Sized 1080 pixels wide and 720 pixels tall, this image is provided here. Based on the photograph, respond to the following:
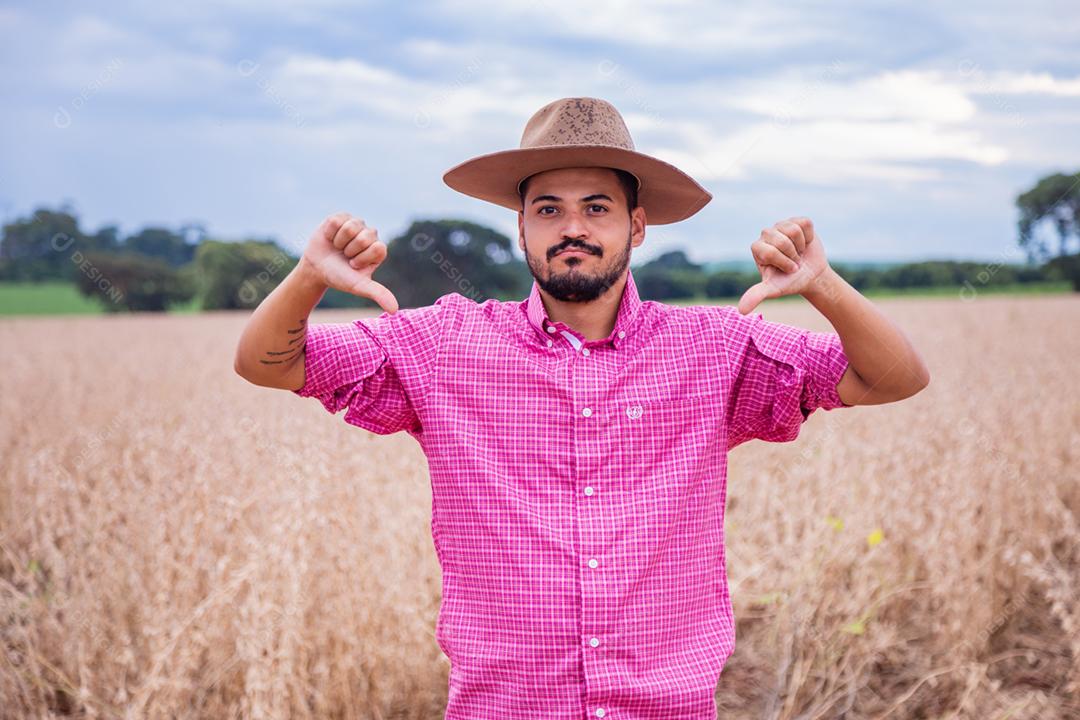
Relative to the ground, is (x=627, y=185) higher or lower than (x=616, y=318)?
higher

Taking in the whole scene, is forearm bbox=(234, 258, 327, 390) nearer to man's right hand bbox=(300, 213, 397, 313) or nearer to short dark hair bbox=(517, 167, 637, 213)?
man's right hand bbox=(300, 213, 397, 313)

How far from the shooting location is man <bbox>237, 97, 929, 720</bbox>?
1.89 meters

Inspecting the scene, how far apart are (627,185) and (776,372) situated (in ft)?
1.88

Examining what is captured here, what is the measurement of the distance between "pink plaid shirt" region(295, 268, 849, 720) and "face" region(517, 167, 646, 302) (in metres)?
0.11

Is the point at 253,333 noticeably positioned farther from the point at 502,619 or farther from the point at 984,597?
the point at 984,597

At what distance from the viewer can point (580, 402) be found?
1.96 m

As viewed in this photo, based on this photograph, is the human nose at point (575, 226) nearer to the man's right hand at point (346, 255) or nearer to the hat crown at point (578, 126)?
the hat crown at point (578, 126)

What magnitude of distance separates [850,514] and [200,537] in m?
2.96

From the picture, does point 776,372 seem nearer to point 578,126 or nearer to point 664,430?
point 664,430

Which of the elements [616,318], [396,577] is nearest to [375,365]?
[616,318]

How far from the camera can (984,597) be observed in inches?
156

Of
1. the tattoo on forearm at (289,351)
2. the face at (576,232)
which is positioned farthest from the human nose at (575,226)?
Result: the tattoo on forearm at (289,351)

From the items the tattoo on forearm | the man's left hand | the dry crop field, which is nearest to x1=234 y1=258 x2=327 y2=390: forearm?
the tattoo on forearm

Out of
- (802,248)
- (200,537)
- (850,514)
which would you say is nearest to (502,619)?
(802,248)
